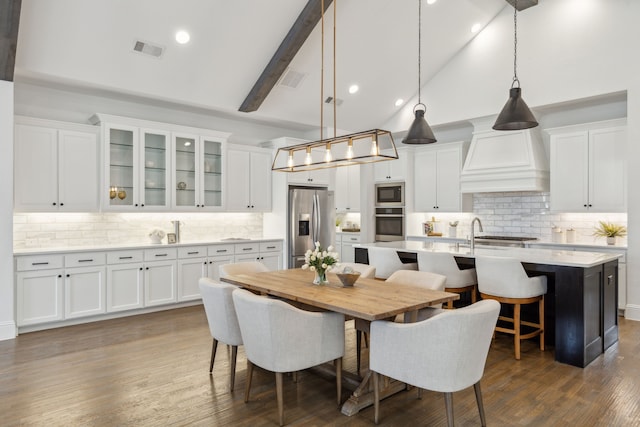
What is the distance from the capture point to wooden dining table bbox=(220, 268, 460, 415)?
2631mm

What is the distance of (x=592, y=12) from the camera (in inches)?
221

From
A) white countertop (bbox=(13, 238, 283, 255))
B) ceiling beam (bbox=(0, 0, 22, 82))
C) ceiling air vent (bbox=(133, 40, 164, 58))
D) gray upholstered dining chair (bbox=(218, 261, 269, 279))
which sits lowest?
gray upholstered dining chair (bbox=(218, 261, 269, 279))

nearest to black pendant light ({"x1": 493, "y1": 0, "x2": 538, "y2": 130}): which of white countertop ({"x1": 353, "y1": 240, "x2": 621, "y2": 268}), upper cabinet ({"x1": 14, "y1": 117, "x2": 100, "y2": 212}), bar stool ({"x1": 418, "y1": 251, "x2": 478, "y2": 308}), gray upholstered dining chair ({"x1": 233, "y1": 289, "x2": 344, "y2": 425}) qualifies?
white countertop ({"x1": 353, "y1": 240, "x2": 621, "y2": 268})

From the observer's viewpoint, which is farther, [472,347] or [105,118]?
[105,118]

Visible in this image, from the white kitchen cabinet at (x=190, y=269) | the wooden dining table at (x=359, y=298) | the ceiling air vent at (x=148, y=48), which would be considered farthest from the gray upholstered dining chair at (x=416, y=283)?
the ceiling air vent at (x=148, y=48)

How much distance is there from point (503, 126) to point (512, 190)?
245cm

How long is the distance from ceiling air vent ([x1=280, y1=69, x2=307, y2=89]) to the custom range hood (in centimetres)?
292

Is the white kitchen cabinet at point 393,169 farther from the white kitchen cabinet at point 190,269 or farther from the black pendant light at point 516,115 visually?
the white kitchen cabinet at point 190,269

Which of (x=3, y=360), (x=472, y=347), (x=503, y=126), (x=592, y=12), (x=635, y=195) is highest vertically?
(x=592, y=12)

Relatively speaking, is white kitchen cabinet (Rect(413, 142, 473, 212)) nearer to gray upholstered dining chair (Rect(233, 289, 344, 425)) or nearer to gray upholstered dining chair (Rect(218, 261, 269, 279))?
gray upholstered dining chair (Rect(218, 261, 269, 279))

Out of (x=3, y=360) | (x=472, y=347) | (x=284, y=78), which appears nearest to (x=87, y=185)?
(x=3, y=360)

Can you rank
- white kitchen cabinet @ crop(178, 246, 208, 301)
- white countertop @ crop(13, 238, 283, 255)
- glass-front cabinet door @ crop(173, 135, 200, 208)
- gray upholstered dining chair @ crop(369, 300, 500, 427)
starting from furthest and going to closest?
glass-front cabinet door @ crop(173, 135, 200, 208), white kitchen cabinet @ crop(178, 246, 208, 301), white countertop @ crop(13, 238, 283, 255), gray upholstered dining chair @ crop(369, 300, 500, 427)

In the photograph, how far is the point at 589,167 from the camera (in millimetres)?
5648

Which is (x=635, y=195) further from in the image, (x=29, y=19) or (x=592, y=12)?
(x=29, y=19)
